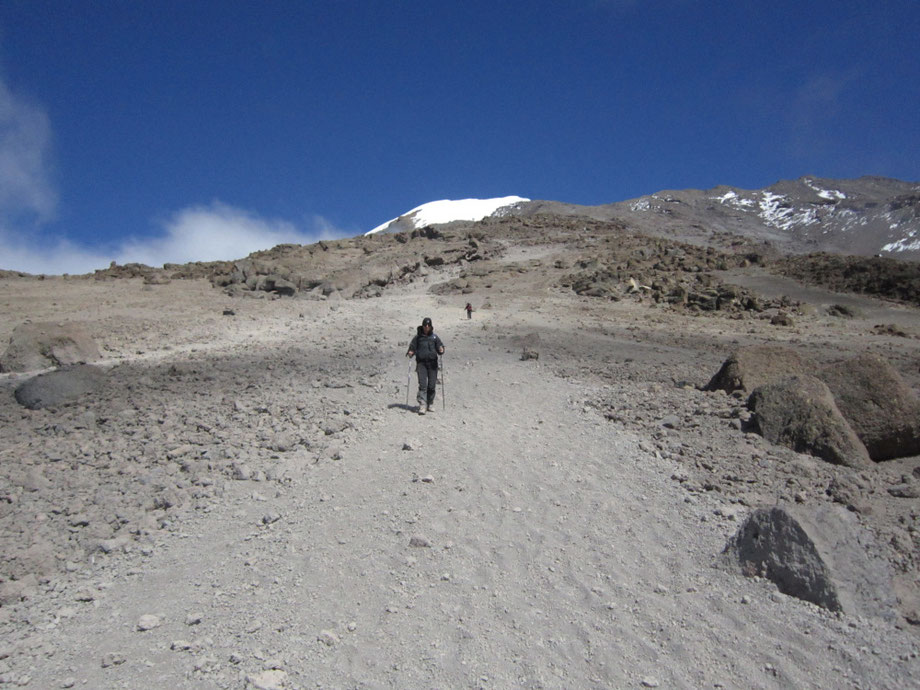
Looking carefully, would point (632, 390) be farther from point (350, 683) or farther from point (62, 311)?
point (62, 311)

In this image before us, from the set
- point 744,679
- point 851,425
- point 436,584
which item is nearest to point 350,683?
point 436,584

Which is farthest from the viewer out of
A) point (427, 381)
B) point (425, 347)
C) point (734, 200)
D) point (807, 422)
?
point (734, 200)

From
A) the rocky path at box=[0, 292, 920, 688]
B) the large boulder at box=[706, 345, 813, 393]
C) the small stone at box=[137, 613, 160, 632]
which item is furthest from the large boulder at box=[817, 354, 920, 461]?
the small stone at box=[137, 613, 160, 632]

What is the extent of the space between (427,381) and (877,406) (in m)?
5.97

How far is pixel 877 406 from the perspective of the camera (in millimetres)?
6395

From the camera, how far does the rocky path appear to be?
3576 millimetres

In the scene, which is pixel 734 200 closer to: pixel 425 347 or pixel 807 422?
pixel 425 347

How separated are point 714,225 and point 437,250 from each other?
4764cm

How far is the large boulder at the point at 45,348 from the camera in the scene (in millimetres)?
10969

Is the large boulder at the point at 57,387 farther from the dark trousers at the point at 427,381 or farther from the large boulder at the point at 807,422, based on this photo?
the large boulder at the point at 807,422

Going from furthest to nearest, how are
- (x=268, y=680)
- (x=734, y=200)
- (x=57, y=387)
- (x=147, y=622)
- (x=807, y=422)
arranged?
(x=734, y=200) → (x=57, y=387) → (x=807, y=422) → (x=147, y=622) → (x=268, y=680)

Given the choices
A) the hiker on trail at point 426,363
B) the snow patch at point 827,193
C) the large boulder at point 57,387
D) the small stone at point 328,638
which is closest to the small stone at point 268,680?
the small stone at point 328,638

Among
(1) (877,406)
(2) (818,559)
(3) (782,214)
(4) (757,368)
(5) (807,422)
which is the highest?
(3) (782,214)

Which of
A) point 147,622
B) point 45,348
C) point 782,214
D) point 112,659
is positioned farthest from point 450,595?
point 782,214
